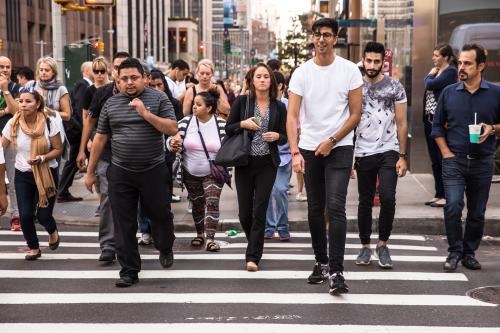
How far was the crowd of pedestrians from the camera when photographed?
6.71 m

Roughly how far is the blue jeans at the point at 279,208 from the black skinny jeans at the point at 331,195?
237cm

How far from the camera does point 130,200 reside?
23.5 feet

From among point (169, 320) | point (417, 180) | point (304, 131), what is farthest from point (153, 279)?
point (417, 180)

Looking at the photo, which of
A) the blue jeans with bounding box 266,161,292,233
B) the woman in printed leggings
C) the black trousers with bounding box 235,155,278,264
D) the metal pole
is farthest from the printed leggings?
the metal pole

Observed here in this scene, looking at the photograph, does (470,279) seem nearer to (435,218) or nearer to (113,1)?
(435,218)

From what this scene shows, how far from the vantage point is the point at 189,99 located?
10.5m

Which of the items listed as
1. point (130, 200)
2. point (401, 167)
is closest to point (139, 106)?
point (130, 200)

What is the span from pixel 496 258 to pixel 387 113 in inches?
78.8

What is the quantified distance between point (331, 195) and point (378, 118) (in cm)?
119

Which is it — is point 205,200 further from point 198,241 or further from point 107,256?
point 107,256

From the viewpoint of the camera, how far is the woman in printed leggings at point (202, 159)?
8758mm

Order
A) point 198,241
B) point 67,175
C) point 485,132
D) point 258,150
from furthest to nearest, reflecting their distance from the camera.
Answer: point 67,175
point 198,241
point 258,150
point 485,132

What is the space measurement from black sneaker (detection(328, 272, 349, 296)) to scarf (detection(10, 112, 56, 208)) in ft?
10.6

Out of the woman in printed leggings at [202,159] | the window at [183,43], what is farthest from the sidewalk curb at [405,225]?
the window at [183,43]
